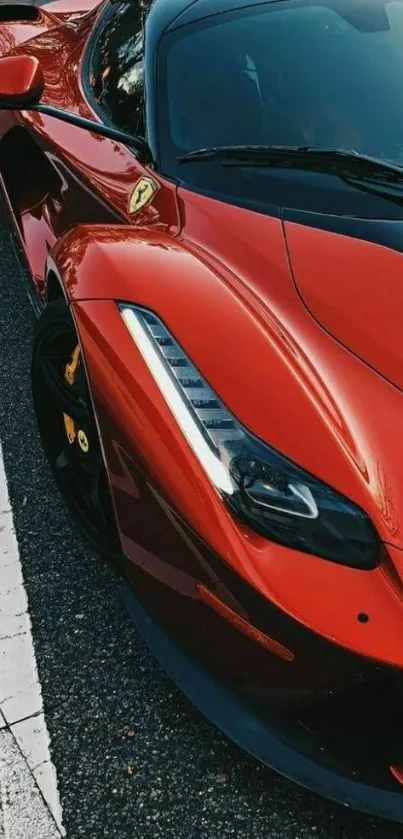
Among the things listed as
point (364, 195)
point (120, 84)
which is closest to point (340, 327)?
point (364, 195)

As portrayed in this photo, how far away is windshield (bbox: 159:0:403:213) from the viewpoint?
2148 millimetres

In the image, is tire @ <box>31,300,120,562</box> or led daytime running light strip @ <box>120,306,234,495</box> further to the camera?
tire @ <box>31,300,120,562</box>

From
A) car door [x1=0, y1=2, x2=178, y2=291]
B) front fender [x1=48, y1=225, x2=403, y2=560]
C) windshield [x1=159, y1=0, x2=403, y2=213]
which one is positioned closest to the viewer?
front fender [x1=48, y1=225, x2=403, y2=560]

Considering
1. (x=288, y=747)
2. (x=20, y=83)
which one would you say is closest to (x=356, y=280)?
(x=288, y=747)

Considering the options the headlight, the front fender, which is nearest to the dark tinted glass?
the front fender

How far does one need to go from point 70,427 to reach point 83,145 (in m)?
0.88

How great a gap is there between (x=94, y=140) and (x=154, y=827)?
181cm

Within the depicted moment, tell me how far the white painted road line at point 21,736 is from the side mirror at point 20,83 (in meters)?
1.36

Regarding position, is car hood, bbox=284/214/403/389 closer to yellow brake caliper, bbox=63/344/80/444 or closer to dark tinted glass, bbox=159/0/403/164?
dark tinted glass, bbox=159/0/403/164

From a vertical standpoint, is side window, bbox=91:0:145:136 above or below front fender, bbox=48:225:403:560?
above

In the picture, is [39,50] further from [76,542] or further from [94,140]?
[76,542]

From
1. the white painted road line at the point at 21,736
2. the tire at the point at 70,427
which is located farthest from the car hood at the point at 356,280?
the white painted road line at the point at 21,736

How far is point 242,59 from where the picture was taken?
2.29m

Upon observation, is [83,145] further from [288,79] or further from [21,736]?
[21,736]
